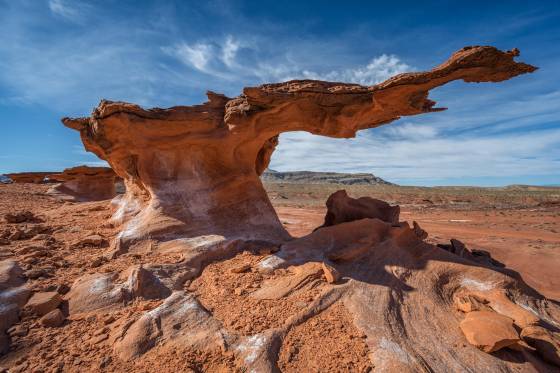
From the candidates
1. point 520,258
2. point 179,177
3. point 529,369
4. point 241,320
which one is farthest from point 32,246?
point 520,258

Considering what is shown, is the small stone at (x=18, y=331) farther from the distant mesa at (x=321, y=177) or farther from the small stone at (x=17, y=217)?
the distant mesa at (x=321, y=177)

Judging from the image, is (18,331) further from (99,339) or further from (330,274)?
(330,274)

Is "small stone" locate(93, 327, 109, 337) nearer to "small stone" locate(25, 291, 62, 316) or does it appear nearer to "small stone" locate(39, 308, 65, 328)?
"small stone" locate(39, 308, 65, 328)

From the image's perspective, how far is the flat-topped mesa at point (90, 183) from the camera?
Answer: 15.8m

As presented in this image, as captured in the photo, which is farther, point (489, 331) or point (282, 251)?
point (282, 251)

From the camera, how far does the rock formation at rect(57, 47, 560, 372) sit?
3445 millimetres

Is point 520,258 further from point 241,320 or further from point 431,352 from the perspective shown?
point 241,320

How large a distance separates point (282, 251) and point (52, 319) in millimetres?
3332

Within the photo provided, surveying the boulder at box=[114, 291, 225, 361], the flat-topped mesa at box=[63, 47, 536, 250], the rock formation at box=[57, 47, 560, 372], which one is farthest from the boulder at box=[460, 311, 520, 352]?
the flat-topped mesa at box=[63, 47, 536, 250]

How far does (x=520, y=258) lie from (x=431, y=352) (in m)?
8.52

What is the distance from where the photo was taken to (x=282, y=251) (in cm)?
544

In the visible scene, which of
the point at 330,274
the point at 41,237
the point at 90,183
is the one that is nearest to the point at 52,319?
the point at 41,237

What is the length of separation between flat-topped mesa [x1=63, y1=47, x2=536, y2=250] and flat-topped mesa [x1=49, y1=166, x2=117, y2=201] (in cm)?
1010

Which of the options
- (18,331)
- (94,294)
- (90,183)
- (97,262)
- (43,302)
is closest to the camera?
(18,331)
